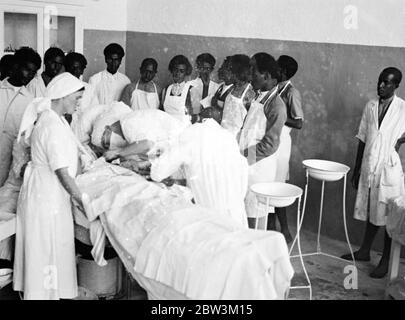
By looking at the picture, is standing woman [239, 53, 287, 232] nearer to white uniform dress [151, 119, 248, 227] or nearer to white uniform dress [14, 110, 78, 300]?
white uniform dress [151, 119, 248, 227]

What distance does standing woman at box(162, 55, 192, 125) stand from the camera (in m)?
2.87

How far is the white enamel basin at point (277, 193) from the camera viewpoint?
2.45 meters

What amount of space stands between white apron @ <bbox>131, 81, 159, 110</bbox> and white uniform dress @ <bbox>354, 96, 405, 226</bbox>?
118cm

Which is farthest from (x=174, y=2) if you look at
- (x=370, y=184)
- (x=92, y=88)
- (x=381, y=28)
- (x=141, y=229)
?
(x=370, y=184)

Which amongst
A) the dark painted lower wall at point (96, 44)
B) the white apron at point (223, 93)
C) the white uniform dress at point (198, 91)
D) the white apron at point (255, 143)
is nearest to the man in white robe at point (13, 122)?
the dark painted lower wall at point (96, 44)

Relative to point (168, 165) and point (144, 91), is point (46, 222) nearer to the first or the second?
→ point (168, 165)

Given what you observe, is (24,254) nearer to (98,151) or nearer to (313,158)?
(98,151)

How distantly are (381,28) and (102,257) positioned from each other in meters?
1.81

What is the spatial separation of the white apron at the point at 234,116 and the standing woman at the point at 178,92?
22 cm

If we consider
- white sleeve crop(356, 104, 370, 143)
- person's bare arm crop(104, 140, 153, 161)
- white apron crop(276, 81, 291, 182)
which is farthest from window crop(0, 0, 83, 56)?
white sleeve crop(356, 104, 370, 143)

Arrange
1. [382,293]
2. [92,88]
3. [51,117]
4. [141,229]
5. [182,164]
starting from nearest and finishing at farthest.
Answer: [141,229] → [51,117] → [182,164] → [382,293] → [92,88]

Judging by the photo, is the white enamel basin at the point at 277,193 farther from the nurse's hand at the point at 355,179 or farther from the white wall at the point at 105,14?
the white wall at the point at 105,14

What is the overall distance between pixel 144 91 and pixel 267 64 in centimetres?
77

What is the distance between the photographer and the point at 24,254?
245 centimetres
